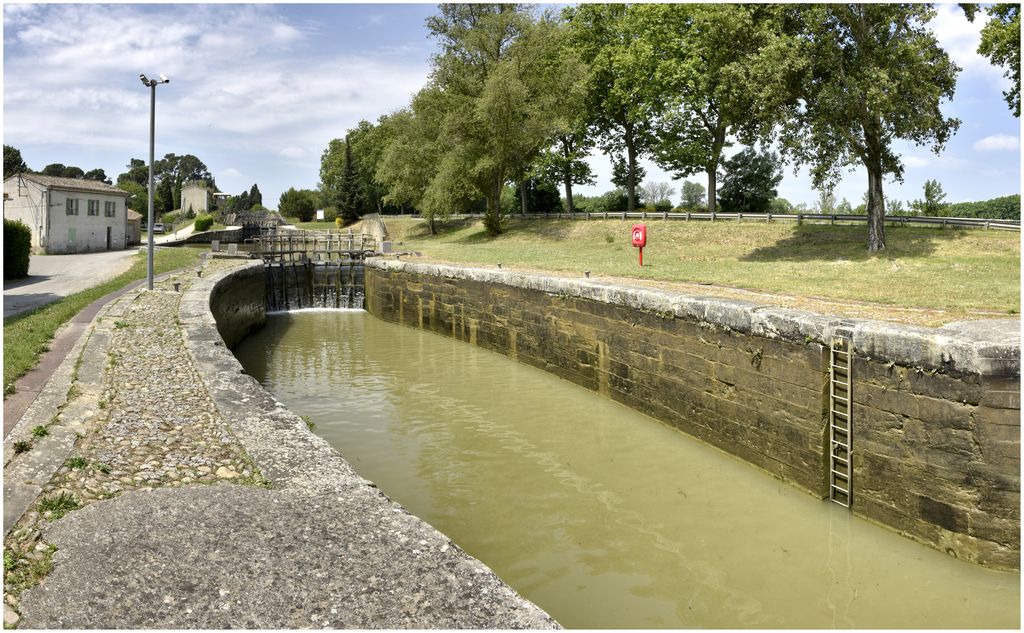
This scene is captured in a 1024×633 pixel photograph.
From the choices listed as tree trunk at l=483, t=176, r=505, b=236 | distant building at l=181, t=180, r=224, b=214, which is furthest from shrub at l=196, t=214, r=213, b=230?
tree trunk at l=483, t=176, r=505, b=236

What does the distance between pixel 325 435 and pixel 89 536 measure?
16.1 ft

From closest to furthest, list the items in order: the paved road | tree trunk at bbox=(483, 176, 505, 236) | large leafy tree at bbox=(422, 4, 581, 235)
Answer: the paved road, large leafy tree at bbox=(422, 4, 581, 235), tree trunk at bbox=(483, 176, 505, 236)

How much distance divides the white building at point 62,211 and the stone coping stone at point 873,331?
103ft

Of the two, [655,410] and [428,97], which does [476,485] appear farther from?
[428,97]

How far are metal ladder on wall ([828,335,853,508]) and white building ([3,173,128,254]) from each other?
3508cm

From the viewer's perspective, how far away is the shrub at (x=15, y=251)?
19.9 meters

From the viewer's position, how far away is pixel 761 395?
764 cm

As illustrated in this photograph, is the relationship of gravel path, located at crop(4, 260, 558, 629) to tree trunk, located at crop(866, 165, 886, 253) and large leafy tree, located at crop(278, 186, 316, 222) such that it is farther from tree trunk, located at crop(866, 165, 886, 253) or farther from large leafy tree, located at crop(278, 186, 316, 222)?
large leafy tree, located at crop(278, 186, 316, 222)

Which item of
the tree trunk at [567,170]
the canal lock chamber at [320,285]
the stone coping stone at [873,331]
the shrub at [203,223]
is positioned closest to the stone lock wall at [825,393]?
the stone coping stone at [873,331]

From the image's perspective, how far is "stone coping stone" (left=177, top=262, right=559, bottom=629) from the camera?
3301 mm

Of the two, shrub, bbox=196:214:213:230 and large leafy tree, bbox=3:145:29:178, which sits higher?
large leafy tree, bbox=3:145:29:178

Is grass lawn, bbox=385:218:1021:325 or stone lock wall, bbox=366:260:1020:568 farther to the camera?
grass lawn, bbox=385:218:1021:325

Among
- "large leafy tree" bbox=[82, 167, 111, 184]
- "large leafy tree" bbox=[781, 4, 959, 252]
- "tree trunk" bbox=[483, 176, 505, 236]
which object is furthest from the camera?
"large leafy tree" bbox=[82, 167, 111, 184]

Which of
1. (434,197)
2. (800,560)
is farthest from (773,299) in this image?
(434,197)
